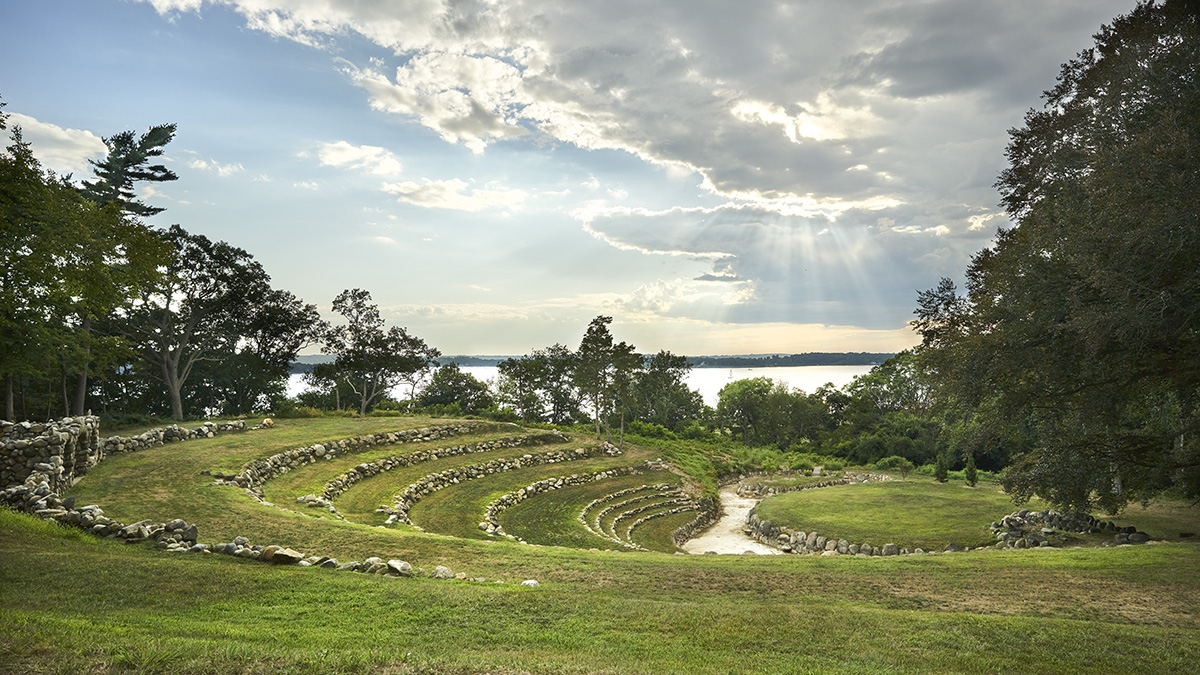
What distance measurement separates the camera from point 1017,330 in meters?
11.2

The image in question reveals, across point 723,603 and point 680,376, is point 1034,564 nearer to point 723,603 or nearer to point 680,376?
point 723,603

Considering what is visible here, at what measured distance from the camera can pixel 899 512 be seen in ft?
78.7

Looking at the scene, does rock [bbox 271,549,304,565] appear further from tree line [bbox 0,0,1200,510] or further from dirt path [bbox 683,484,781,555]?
Answer: dirt path [bbox 683,484,781,555]

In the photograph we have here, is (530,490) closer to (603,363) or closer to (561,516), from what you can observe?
(561,516)

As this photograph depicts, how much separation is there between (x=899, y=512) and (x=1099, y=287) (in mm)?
17032

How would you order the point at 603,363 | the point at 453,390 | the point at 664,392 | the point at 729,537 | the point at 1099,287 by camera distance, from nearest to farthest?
the point at 1099,287, the point at 729,537, the point at 603,363, the point at 453,390, the point at 664,392

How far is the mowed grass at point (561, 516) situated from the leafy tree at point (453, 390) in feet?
81.5

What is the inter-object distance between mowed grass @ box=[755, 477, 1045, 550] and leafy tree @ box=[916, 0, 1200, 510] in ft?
22.1

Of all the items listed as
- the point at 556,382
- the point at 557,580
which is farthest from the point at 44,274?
the point at 556,382

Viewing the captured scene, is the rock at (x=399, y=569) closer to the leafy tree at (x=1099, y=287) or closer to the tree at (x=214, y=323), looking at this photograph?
the leafy tree at (x=1099, y=287)

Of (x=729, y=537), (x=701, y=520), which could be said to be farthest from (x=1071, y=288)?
(x=701, y=520)

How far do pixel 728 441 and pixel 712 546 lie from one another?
30551 millimetres

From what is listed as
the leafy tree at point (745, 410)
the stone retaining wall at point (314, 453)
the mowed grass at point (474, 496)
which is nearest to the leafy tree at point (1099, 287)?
the mowed grass at point (474, 496)

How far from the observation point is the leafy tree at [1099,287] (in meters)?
8.78
